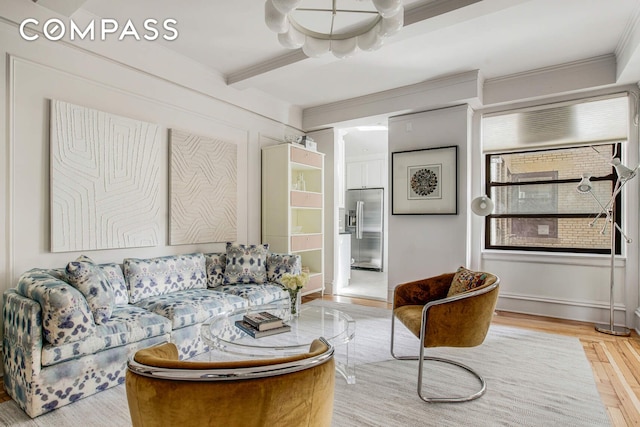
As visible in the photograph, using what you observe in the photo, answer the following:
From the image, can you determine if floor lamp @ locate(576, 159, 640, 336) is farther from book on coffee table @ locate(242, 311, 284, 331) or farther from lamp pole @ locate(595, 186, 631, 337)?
book on coffee table @ locate(242, 311, 284, 331)

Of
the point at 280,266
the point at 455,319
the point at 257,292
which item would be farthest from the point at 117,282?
the point at 455,319

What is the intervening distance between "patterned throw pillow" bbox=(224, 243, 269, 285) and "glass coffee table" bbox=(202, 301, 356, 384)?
3.37 feet

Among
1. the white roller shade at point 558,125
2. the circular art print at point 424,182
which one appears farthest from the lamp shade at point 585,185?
the circular art print at point 424,182

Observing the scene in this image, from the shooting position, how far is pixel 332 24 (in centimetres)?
229

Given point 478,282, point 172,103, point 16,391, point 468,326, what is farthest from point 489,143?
point 16,391

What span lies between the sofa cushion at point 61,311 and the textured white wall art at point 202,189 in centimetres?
139

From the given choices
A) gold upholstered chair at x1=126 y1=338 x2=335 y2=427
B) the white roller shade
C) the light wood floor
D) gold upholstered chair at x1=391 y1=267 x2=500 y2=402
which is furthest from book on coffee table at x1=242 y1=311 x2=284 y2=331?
the white roller shade

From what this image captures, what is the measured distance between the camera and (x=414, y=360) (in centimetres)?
278

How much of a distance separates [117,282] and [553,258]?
178 inches

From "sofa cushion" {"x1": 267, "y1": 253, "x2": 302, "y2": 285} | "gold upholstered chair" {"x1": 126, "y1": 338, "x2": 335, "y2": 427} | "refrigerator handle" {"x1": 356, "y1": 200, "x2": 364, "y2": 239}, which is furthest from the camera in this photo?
"refrigerator handle" {"x1": 356, "y1": 200, "x2": 364, "y2": 239}

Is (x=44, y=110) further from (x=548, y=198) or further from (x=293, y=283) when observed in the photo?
(x=548, y=198)

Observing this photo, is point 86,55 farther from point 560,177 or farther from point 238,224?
point 560,177

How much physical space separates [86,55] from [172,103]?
2.63 ft

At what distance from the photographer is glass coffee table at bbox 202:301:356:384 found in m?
1.92
